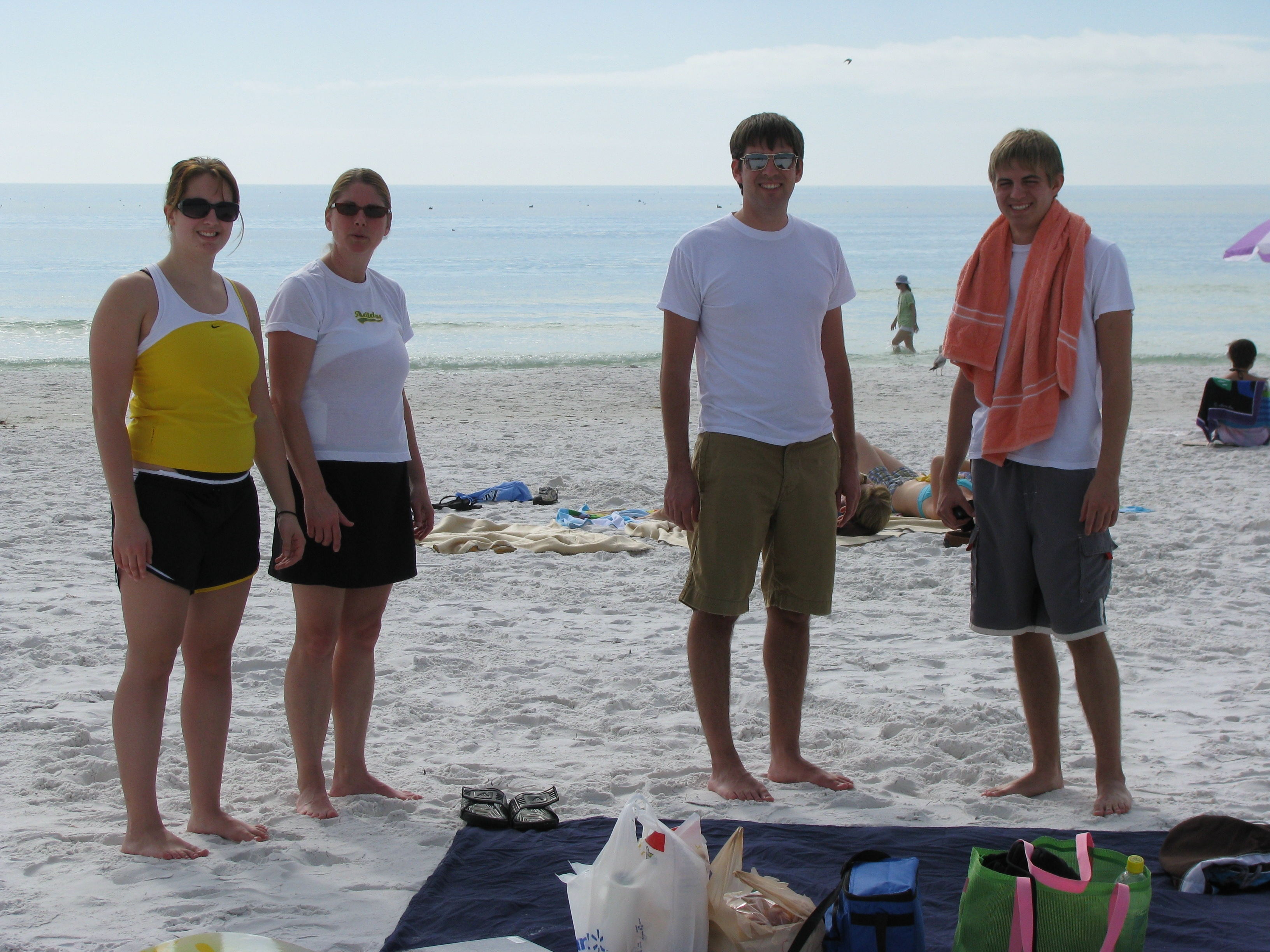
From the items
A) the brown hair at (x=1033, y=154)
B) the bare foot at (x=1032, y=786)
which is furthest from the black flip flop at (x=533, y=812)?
the brown hair at (x=1033, y=154)

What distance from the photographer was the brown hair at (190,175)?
119 inches

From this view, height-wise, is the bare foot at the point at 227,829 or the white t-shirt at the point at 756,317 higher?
the white t-shirt at the point at 756,317

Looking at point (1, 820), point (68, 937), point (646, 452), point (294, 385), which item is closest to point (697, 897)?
point (68, 937)

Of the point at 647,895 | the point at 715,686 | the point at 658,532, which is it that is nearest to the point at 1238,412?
the point at 658,532

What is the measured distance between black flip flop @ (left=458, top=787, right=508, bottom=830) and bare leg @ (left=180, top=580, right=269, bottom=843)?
0.59m

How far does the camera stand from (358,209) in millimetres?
3369

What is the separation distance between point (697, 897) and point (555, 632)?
3.19 meters

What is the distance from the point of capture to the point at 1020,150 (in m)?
3.39

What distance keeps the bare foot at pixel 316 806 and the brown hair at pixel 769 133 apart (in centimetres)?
235

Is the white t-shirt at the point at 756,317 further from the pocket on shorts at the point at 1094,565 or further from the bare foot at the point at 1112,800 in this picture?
the bare foot at the point at 1112,800

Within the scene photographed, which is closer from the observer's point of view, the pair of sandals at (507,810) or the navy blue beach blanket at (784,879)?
the navy blue beach blanket at (784,879)

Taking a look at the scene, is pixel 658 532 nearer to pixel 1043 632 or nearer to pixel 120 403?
pixel 1043 632

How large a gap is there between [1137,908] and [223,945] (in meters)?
1.96

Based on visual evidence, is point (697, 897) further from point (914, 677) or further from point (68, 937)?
point (914, 677)
